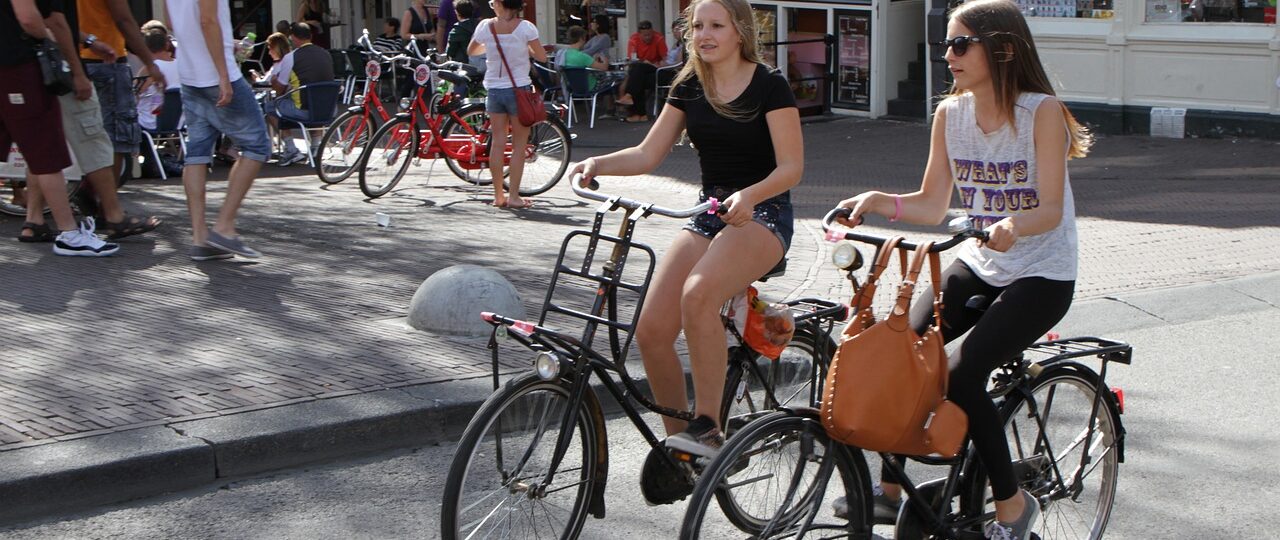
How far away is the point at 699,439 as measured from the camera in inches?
A: 161

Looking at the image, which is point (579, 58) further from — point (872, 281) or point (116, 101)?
point (872, 281)

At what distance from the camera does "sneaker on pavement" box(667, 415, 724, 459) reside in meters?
4.03

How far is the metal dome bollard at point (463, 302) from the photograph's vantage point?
650 cm

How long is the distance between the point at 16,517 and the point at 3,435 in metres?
0.49

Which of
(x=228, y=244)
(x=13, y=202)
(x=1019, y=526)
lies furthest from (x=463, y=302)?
(x=13, y=202)

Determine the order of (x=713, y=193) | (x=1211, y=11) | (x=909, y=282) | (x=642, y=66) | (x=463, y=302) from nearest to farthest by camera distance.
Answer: (x=909, y=282), (x=713, y=193), (x=463, y=302), (x=1211, y=11), (x=642, y=66)

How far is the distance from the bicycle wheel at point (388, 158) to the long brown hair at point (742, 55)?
684cm

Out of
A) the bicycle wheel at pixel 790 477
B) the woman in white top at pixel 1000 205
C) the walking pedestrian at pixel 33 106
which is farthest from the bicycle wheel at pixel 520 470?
the walking pedestrian at pixel 33 106

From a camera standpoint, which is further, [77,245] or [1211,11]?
[1211,11]

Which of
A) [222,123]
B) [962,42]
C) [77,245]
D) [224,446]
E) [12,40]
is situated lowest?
[224,446]

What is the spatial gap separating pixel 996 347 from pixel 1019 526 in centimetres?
53

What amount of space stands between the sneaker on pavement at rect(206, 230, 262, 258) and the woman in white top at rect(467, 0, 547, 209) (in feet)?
9.46

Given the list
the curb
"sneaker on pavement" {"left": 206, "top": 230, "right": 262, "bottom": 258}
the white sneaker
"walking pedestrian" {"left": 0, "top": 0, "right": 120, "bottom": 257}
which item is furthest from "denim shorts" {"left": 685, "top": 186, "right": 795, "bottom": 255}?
the white sneaker

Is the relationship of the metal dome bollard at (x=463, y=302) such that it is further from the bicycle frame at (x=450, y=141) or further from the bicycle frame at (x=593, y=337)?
the bicycle frame at (x=450, y=141)
